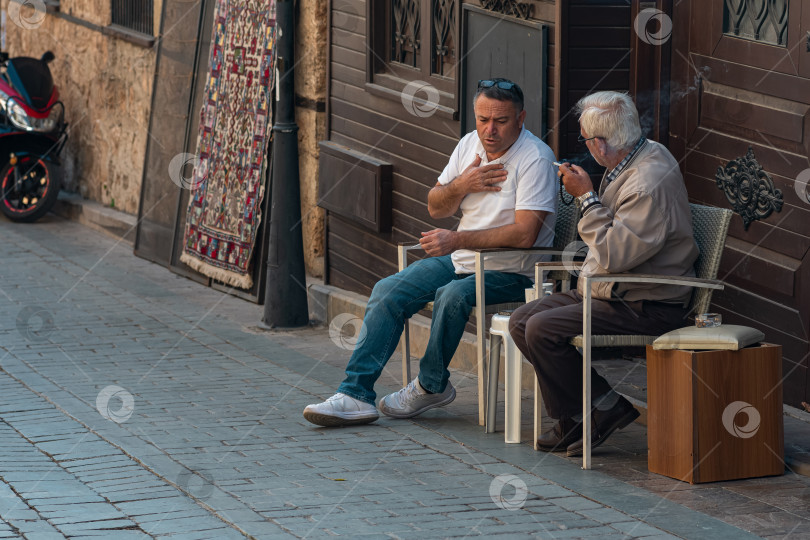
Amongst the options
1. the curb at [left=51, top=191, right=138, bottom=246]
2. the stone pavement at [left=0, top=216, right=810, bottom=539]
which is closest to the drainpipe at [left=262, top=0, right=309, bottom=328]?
the stone pavement at [left=0, top=216, right=810, bottom=539]

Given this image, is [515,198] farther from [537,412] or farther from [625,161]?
[537,412]

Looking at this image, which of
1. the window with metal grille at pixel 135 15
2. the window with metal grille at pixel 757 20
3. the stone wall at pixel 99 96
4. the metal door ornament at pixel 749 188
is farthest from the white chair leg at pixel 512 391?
the window with metal grille at pixel 135 15

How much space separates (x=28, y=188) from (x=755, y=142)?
9.02m

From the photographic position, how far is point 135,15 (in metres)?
13.1

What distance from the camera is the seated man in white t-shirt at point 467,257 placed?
239 inches

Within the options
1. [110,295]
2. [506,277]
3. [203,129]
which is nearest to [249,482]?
[506,277]

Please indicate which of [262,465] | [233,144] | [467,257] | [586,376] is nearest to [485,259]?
[467,257]

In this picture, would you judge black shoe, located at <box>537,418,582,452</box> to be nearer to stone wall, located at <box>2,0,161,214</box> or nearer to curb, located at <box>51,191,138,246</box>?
curb, located at <box>51,191,138,246</box>

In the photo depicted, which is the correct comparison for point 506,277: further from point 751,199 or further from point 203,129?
point 203,129

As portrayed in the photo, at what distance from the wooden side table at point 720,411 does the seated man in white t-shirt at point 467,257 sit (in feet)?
3.51

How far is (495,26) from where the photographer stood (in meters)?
7.13

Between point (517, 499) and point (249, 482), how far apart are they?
104 centimetres

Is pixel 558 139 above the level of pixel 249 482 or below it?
above

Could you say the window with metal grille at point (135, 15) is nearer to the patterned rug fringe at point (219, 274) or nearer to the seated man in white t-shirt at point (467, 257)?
the patterned rug fringe at point (219, 274)
